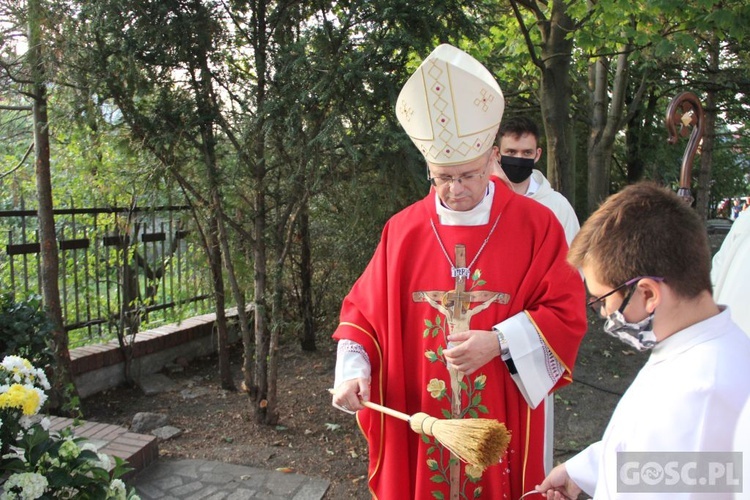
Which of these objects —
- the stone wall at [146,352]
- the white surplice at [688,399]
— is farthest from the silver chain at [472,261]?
the stone wall at [146,352]

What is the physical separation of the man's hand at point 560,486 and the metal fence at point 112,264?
3.88 m

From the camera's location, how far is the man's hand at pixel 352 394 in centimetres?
226

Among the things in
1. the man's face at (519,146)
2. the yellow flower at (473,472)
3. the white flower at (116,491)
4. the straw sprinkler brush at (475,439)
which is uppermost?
the man's face at (519,146)

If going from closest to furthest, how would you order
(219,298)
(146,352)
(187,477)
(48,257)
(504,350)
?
1. (504,350)
2. (187,477)
3. (48,257)
4. (219,298)
5. (146,352)

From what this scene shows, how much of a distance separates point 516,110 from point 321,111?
7.91 metres

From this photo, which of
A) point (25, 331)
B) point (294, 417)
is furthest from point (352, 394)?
point (294, 417)

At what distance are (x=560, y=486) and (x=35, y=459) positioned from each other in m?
1.93

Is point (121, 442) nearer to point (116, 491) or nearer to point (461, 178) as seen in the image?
point (116, 491)

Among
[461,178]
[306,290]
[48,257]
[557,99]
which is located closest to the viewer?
[461,178]

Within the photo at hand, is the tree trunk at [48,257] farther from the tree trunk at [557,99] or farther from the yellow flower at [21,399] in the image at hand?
the tree trunk at [557,99]

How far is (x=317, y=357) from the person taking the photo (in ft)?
21.4

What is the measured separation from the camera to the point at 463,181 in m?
2.38

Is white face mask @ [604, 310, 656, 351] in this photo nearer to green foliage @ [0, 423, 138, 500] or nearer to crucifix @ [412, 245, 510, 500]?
crucifix @ [412, 245, 510, 500]

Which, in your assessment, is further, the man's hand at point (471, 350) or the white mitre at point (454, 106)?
the white mitre at point (454, 106)
